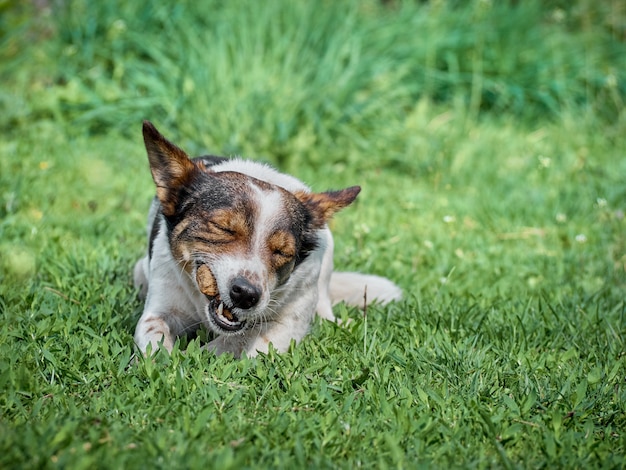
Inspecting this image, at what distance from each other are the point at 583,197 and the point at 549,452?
420cm

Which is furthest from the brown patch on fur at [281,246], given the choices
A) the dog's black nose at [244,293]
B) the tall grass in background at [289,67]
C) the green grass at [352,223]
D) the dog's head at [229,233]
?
the tall grass in background at [289,67]

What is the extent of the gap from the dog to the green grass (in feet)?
0.54

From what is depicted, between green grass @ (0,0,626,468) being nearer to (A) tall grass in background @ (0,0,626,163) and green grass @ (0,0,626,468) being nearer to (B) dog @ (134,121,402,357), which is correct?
(A) tall grass in background @ (0,0,626,163)

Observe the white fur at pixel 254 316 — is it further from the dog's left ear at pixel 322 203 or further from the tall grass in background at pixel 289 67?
the tall grass in background at pixel 289 67

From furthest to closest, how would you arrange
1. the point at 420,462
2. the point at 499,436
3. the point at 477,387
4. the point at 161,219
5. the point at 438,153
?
the point at 438,153, the point at 161,219, the point at 477,387, the point at 499,436, the point at 420,462

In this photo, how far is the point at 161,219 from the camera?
407cm

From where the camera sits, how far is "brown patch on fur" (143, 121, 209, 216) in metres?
3.74

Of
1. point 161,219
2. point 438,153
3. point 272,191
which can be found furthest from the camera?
point 438,153

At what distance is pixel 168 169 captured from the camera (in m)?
3.78

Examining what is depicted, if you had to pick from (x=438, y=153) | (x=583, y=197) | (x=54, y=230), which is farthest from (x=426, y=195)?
(x=54, y=230)

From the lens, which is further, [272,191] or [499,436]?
[272,191]

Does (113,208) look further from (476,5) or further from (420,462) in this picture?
(476,5)

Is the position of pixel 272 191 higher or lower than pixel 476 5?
higher

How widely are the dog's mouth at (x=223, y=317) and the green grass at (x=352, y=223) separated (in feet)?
0.51
